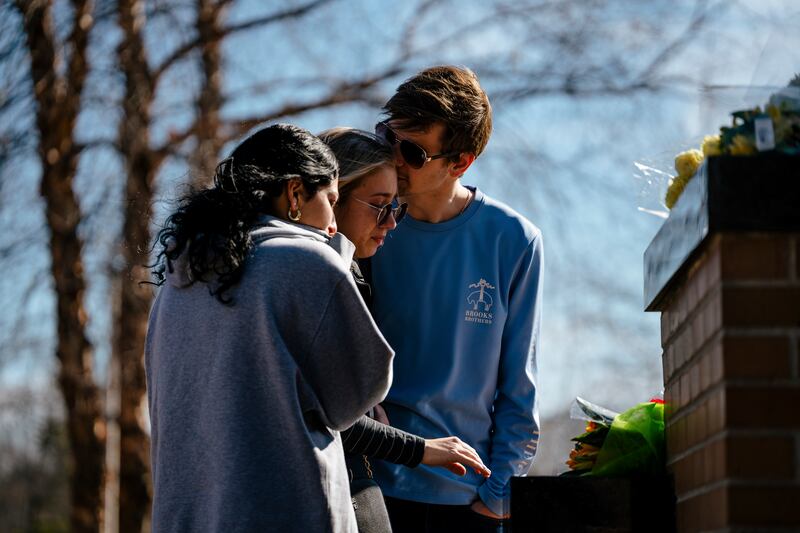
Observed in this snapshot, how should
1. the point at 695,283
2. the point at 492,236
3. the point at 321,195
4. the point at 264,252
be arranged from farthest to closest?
the point at 492,236, the point at 321,195, the point at 264,252, the point at 695,283

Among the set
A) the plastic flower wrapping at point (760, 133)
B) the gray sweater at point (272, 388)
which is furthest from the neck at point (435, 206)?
the plastic flower wrapping at point (760, 133)

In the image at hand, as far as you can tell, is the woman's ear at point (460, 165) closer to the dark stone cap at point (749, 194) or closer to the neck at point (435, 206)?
the neck at point (435, 206)

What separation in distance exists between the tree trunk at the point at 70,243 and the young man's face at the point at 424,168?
22.9 ft

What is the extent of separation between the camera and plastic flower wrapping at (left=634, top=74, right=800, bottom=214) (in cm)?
221

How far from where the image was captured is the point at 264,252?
2.51 metres

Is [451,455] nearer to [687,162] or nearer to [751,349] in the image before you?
[687,162]

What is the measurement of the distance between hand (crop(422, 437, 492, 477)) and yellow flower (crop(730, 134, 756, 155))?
1.04m

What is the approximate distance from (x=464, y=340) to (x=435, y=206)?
43 cm

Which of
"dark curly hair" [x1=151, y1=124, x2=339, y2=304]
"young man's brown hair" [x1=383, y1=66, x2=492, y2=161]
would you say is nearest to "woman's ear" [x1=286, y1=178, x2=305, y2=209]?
"dark curly hair" [x1=151, y1=124, x2=339, y2=304]

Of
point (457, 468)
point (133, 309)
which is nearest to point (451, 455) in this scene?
point (457, 468)

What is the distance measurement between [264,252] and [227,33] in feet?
27.8

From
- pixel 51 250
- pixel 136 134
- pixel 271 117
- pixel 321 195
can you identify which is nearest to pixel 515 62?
pixel 271 117

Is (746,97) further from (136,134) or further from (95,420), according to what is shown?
(95,420)

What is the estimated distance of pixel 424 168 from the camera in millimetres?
3369
